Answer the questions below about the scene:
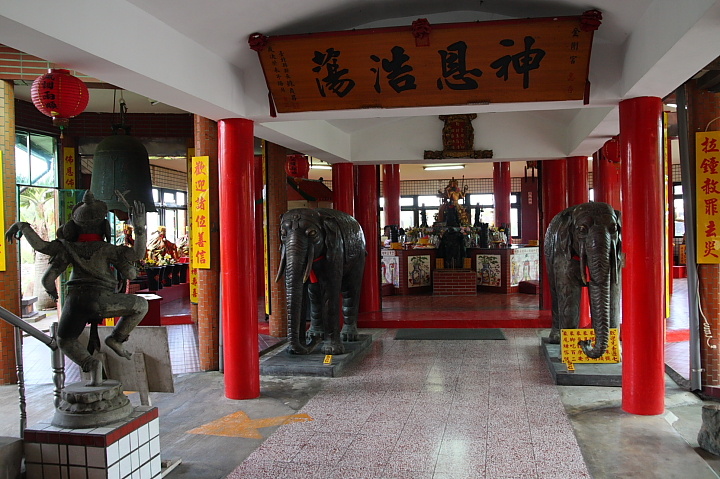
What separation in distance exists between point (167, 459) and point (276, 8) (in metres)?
3.28

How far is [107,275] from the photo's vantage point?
10.5 feet

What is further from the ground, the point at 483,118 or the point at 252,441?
the point at 483,118

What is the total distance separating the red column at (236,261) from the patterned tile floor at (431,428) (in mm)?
720

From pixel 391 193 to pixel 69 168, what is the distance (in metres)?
8.73

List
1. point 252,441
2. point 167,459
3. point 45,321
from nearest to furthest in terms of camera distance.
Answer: point 167,459 → point 252,441 → point 45,321

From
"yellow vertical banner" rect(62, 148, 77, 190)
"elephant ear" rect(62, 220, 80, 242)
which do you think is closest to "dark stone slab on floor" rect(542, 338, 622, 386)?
"elephant ear" rect(62, 220, 80, 242)

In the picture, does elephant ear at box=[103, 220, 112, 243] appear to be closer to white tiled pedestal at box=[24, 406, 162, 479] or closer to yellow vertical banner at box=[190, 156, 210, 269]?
white tiled pedestal at box=[24, 406, 162, 479]

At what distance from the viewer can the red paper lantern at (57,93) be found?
3.51 meters

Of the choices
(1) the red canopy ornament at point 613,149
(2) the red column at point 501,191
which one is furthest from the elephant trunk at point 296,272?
(2) the red column at point 501,191

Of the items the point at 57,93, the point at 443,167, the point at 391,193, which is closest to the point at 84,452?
the point at 57,93

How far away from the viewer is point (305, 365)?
19.5 ft

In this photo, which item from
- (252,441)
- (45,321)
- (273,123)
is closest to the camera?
(252,441)

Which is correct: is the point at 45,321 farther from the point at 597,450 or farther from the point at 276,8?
the point at 597,450

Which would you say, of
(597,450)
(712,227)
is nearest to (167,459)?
(597,450)
